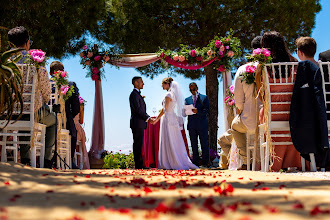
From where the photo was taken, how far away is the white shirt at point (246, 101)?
5859mm

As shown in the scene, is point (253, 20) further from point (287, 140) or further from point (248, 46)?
point (287, 140)

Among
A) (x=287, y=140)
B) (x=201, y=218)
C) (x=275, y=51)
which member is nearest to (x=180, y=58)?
(x=275, y=51)

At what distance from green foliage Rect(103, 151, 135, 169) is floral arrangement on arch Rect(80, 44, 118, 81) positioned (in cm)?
229

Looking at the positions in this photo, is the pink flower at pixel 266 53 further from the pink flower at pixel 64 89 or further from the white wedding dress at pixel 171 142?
the pink flower at pixel 64 89

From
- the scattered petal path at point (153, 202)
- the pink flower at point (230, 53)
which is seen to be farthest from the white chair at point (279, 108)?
the pink flower at point (230, 53)

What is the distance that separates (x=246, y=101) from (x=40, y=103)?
318 cm

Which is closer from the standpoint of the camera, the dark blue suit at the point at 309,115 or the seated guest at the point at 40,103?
the dark blue suit at the point at 309,115

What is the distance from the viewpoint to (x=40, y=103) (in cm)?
545

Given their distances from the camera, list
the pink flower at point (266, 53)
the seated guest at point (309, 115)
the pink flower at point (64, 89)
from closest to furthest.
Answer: the seated guest at point (309, 115)
the pink flower at point (266, 53)
the pink flower at point (64, 89)

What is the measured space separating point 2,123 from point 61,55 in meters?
9.05

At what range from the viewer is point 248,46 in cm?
1469

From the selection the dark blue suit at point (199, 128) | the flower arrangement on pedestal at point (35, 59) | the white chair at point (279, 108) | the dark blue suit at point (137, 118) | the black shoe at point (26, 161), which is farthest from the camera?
the dark blue suit at point (199, 128)

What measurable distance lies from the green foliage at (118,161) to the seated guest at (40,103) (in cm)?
433

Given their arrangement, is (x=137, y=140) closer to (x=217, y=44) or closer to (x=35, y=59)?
(x=35, y=59)
